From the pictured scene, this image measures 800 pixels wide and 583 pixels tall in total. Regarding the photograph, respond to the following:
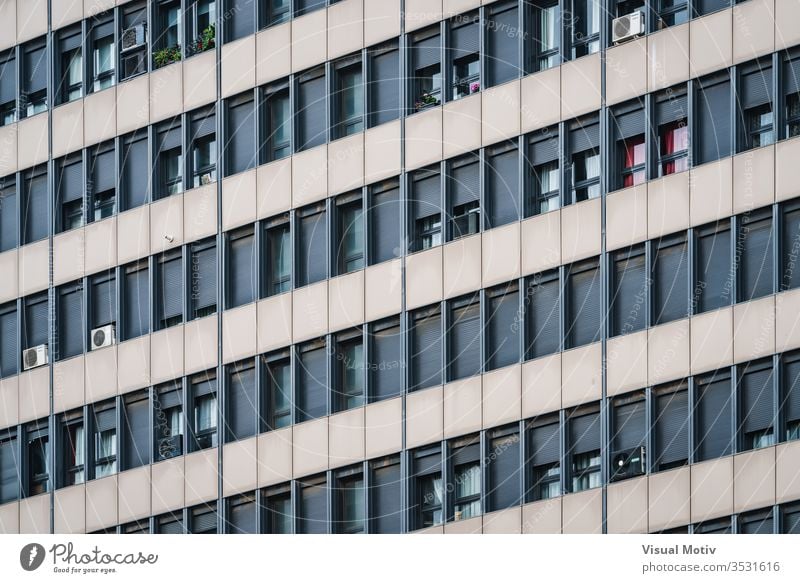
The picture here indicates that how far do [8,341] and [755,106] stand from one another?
23113 mm

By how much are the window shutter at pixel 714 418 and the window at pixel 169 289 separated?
15.5 metres

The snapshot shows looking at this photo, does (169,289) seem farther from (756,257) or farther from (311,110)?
(756,257)

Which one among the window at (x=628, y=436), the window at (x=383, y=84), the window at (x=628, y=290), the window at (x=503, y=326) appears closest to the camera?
the window at (x=628, y=436)

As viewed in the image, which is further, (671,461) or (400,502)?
(400,502)

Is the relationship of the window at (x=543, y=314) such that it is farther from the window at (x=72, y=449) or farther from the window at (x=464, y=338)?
the window at (x=72, y=449)

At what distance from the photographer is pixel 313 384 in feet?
208

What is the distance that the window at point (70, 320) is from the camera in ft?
225

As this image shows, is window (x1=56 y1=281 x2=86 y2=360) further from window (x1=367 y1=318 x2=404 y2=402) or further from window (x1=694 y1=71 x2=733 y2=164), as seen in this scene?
window (x1=694 y1=71 x2=733 y2=164)

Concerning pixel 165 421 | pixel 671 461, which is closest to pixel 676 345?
pixel 671 461

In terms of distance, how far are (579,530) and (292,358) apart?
31.8 ft

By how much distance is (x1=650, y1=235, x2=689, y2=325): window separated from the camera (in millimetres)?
57938

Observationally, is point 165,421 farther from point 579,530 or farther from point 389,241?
point 579,530

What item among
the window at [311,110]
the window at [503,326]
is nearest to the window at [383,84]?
the window at [311,110]

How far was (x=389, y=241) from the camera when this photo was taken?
2473 inches
